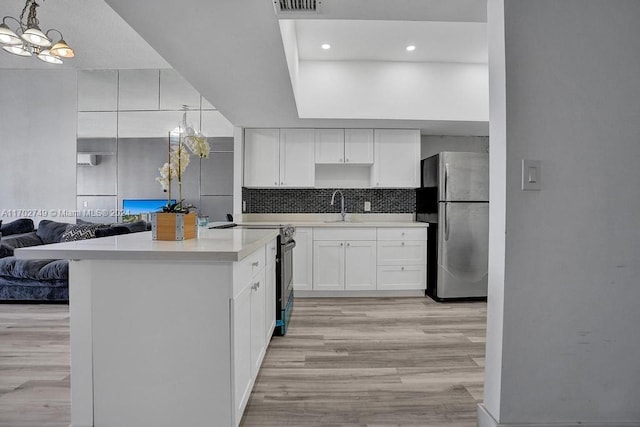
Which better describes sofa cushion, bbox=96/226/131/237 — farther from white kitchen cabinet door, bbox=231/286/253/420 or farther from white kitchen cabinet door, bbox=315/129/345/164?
white kitchen cabinet door, bbox=231/286/253/420

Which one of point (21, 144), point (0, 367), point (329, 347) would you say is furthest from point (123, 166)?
point (329, 347)

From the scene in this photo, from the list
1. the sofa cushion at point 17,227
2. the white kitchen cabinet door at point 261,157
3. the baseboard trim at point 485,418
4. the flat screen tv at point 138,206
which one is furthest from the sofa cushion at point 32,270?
the baseboard trim at point 485,418

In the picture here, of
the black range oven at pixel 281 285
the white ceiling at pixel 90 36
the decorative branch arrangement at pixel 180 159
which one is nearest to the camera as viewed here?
the decorative branch arrangement at pixel 180 159

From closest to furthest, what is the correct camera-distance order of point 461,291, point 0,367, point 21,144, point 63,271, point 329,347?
point 0,367 < point 329,347 < point 63,271 < point 461,291 < point 21,144

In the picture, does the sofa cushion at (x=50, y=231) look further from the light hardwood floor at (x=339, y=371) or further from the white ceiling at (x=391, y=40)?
the white ceiling at (x=391, y=40)

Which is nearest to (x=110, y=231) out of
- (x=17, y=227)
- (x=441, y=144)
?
(x=17, y=227)

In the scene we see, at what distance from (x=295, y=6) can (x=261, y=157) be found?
2.65 meters

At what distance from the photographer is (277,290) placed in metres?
2.69

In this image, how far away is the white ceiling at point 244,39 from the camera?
1769 mm

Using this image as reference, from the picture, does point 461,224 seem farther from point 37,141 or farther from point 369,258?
point 37,141

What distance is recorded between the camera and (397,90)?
13.0 ft

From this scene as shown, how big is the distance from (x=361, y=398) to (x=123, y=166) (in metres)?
5.15

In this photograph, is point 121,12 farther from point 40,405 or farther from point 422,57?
point 422,57

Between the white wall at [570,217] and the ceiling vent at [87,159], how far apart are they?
18.9ft
